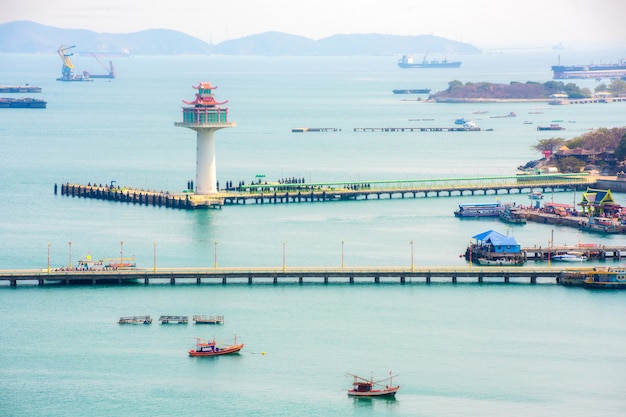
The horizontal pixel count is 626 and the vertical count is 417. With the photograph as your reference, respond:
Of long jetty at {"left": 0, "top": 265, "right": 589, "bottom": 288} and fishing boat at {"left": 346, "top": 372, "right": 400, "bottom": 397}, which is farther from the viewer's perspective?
long jetty at {"left": 0, "top": 265, "right": 589, "bottom": 288}

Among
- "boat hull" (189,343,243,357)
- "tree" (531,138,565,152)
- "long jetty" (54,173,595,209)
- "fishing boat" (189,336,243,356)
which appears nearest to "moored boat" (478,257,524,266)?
"fishing boat" (189,336,243,356)

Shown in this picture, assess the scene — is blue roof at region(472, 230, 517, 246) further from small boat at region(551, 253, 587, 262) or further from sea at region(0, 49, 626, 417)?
small boat at region(551, 253, 587, 262)

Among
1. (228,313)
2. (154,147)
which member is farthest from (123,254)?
(154,147)

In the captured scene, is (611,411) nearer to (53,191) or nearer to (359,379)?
(359,379)

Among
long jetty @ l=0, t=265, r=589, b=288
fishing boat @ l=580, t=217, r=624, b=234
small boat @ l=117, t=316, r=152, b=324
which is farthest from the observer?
fishing boat @ l=580, t=217, r=624, b=234

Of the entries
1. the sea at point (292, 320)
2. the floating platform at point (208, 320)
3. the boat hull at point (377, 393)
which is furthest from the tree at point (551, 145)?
the boat hull at point (377, 393)

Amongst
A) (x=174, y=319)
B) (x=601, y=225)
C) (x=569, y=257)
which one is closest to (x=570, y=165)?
(x=601, y=225)

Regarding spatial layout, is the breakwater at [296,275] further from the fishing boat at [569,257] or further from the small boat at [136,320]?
the small boat at [136,320]
